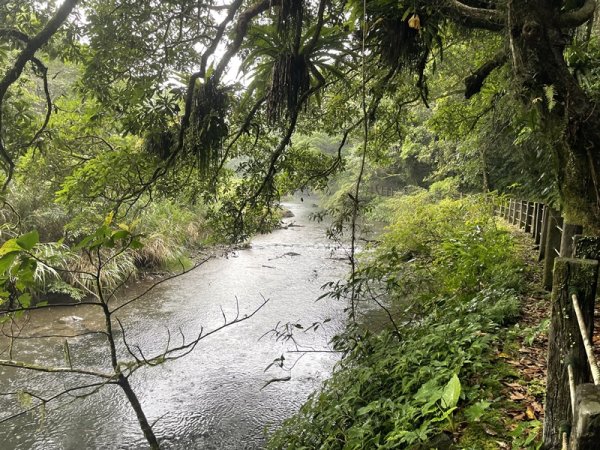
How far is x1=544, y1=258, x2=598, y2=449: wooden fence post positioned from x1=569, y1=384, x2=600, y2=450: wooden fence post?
587mm

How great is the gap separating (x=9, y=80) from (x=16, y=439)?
12.4ft

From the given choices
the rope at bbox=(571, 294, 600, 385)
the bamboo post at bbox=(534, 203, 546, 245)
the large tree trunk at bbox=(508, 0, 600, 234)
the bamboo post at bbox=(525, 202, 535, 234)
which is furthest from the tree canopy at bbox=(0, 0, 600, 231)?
the bamboo post at bbox=(525, 202, 535, 234)

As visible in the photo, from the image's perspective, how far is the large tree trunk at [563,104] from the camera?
7.82ft

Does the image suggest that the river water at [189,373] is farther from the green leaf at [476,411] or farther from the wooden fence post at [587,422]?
the wooden fence post at [587,422]

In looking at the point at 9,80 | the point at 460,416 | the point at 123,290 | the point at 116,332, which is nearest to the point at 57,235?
the point at 123,290

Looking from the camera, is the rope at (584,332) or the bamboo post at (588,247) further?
the bamboo post at (588,247)

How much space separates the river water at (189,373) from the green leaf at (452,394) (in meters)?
1.94

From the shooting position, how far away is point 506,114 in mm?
5852

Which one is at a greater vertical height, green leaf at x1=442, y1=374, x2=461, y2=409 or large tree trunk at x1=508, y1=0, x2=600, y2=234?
large tree trunk at x1=508, y1=0, x2=600, y2=234

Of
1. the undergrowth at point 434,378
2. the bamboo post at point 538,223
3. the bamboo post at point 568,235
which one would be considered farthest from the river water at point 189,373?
the bamboo post at point 538,223

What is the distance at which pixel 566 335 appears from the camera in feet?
4.90

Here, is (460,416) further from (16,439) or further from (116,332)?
(116,332)

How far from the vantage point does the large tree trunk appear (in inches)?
93.8

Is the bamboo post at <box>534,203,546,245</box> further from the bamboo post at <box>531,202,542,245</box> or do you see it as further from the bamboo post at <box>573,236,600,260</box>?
the bamboo post at <box>573,236,600,260</box>
